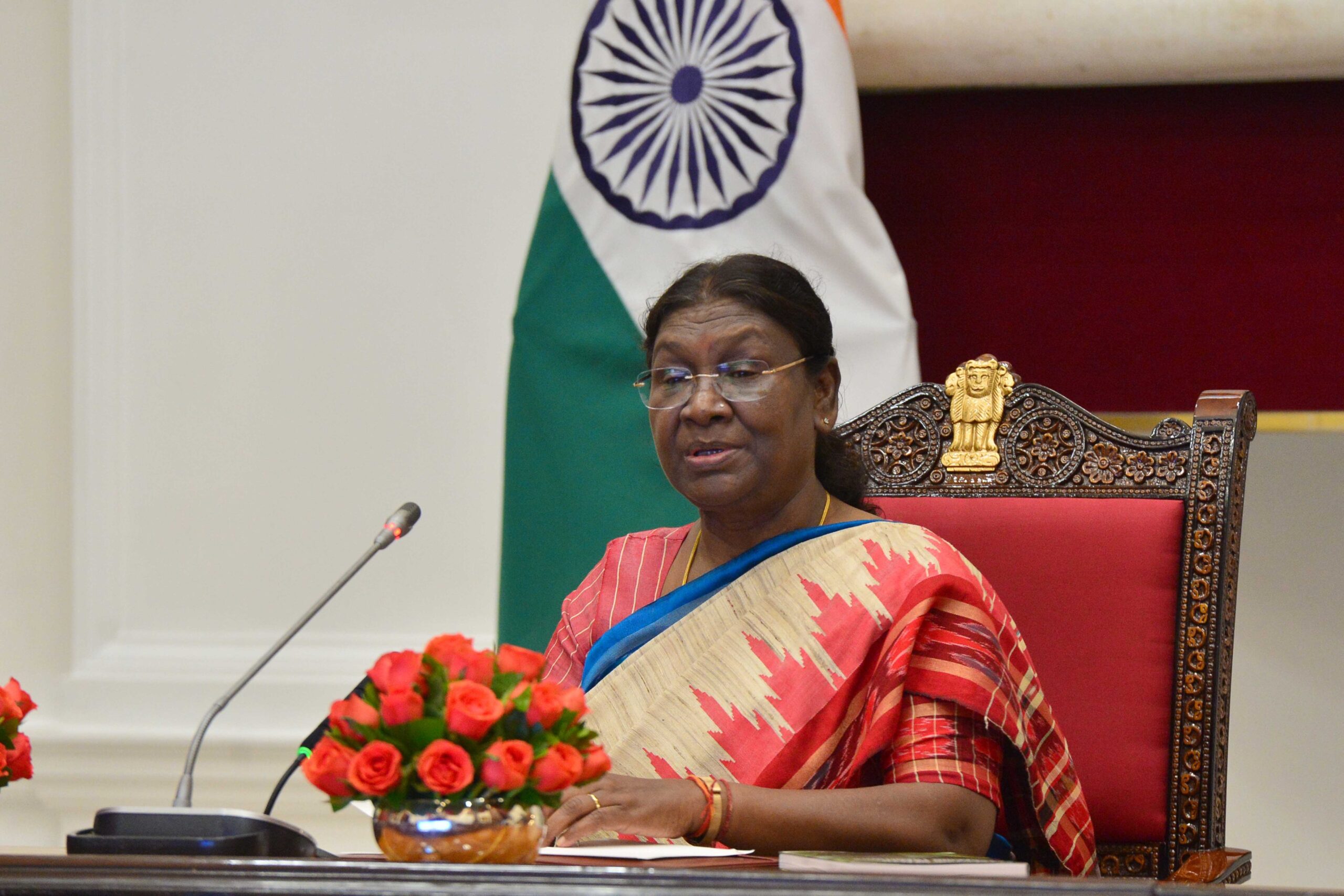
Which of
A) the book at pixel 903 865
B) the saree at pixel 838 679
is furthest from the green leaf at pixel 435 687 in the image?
the saree at pixel 838 679

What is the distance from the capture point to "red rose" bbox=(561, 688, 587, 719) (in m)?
1.01

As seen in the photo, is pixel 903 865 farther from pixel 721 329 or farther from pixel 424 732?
pixel 721 329

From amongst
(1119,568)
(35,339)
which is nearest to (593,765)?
(1119,568)

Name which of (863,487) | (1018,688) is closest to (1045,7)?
(863,487)

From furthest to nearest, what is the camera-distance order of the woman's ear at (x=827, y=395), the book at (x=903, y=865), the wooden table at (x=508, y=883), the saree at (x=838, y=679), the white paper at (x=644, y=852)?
the woman's ear at (x=827, y=395), the saree at (x=838, y=679), the white paper at (x=644, y=852), the book at (x=903, y=865), the wooden table at (x=508, y=883)

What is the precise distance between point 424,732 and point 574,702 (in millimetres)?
111

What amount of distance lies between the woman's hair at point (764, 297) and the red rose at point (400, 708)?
822mm

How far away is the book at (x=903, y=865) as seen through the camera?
3.07 ft

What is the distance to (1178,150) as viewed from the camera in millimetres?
2369

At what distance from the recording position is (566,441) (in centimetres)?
243

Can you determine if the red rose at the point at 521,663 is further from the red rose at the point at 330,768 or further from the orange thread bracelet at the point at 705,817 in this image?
the orange thread bracelet at the point at 705,817

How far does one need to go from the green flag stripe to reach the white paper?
1.17 metres

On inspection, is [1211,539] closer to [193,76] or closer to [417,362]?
[417,362]

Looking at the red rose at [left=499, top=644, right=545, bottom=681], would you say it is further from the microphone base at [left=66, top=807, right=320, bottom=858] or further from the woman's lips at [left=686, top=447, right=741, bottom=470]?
the woman's lips at [left=686, top=447, right=741, bottom=470]
